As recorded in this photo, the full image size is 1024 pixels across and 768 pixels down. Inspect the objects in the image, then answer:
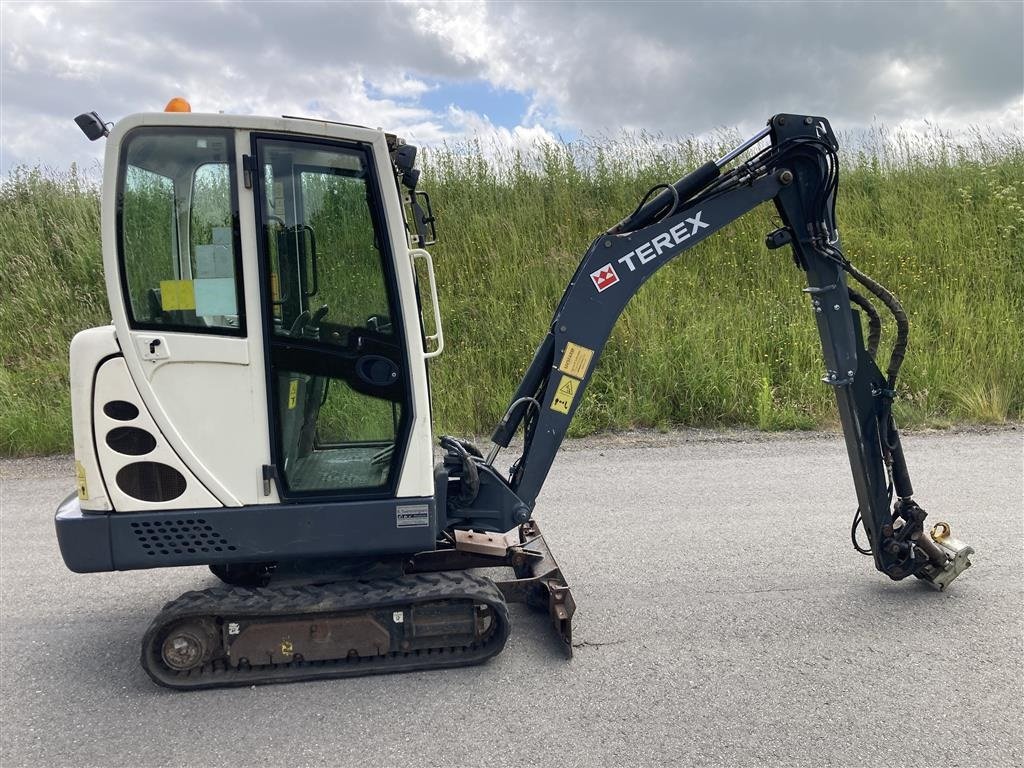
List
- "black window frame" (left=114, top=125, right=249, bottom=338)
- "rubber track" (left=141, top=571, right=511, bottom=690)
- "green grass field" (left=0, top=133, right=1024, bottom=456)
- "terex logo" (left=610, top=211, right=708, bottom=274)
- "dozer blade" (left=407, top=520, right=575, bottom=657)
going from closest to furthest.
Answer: "black window frame" (left=114, top=125, right=249, bottom=338) → "rubber track" (left=141, top=571, right=511, bottom=690) → "dozer blade" (left=407, top=520, right=575, bottom=657) → "terex logo" (left=610, top=211, right=708, bottom=274) → "green grass field" (left=0, top=133, right=1024, bottom=456)

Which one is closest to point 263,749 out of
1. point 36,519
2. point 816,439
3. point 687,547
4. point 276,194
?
point 276,194

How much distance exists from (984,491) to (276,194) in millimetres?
5305

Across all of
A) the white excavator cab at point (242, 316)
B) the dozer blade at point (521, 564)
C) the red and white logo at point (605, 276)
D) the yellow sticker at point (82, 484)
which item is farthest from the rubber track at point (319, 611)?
the red and white logo at point (605, 276)

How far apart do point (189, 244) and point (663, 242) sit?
2.20m

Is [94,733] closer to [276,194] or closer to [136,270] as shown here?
[136,270]

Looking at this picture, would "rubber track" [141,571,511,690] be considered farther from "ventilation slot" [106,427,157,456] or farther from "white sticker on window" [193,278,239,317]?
"white sticker on window" [193,278,239,317]

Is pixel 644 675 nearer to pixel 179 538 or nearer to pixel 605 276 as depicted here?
pixel 605 276

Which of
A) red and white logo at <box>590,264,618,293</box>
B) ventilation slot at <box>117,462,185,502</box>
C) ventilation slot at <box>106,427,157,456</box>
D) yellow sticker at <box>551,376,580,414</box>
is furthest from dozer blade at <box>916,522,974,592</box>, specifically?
ventilation slot at <box>106,427,157,456</box>

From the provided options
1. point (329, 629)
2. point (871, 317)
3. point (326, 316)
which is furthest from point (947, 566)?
point (326, 316)

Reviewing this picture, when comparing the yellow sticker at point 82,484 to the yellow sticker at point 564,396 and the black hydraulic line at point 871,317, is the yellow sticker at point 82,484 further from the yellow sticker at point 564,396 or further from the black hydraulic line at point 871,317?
the black hydraulic line at point 871,317

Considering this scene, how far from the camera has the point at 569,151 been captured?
12.6 metres

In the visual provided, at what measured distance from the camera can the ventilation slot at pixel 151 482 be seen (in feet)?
10.9

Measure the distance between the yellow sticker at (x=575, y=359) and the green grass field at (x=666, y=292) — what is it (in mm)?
3876

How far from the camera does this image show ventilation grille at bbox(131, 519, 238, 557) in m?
3.33
